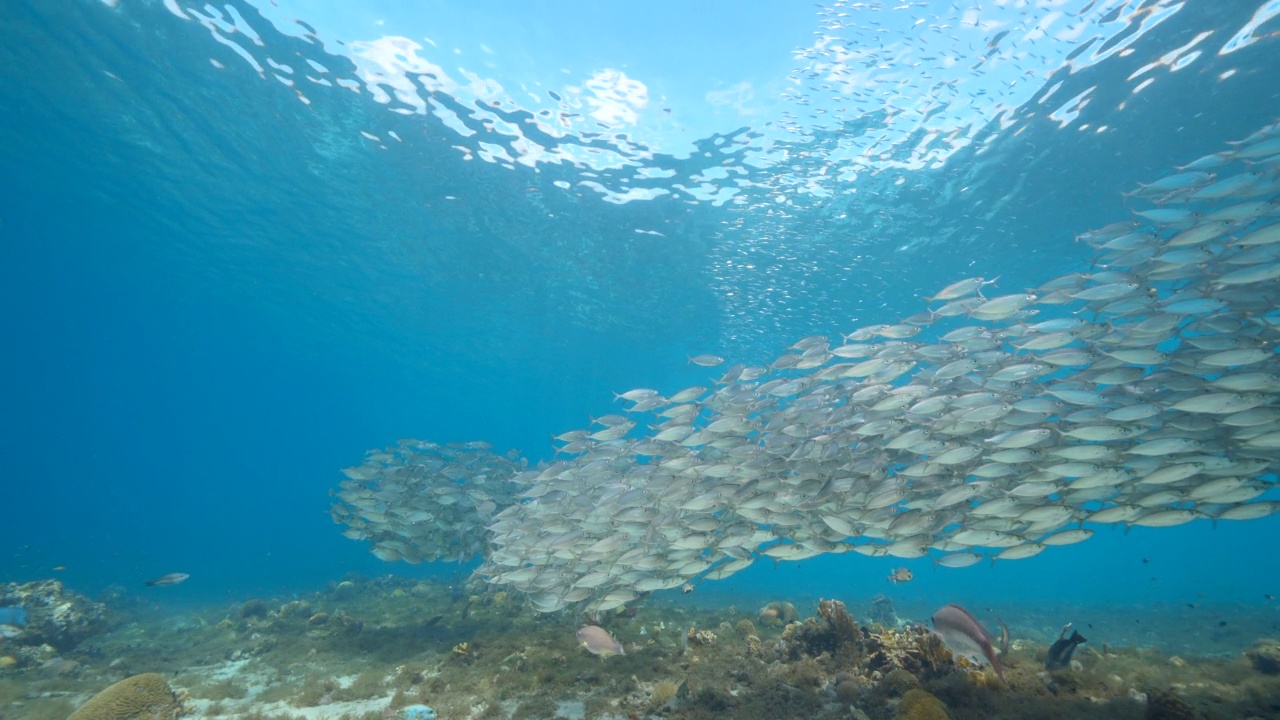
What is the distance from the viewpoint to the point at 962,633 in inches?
214

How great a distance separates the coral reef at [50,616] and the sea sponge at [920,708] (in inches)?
720

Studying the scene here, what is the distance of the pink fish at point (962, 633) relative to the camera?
536cm

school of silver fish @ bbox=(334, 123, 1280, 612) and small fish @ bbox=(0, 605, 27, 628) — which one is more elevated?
school of silver fish @ bbox=(334, 123, 1280, 612)

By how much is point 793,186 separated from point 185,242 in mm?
33740

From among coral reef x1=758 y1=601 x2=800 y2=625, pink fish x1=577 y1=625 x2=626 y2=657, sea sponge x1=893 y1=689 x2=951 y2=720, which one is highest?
sea sponge x1=893 y1=689 x2=951 y2=720

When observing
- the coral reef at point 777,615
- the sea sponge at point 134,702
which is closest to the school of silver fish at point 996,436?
the coral reef at point 777,615

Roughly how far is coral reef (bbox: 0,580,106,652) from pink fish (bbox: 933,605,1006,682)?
61.8ft

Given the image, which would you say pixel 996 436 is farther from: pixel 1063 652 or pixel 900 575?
pixel 900 575

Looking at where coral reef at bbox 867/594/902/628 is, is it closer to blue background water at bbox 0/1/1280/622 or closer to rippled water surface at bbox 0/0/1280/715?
rippled water surface at bbox 0/0/1280/715

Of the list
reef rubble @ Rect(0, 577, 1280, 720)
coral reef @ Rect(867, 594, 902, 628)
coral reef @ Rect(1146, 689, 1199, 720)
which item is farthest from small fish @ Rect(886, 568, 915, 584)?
coral reef @ Rect(867, 594, 902, 628)

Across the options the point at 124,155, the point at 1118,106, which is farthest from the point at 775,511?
the point at 124,155

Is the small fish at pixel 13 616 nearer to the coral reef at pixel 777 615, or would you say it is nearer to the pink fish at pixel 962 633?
the coral reef at pixel 777 615

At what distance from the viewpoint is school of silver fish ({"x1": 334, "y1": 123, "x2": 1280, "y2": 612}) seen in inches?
291

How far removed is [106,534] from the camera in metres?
80.9
